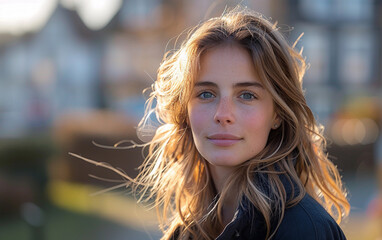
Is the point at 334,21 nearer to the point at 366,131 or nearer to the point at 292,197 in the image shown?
the point at 366,131

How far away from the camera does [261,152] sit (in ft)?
6.93

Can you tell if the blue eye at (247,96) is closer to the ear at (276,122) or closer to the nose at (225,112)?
the nose at (225,112)

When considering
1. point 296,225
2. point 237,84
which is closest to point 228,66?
point 237,84

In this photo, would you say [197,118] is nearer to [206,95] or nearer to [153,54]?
[206,95]

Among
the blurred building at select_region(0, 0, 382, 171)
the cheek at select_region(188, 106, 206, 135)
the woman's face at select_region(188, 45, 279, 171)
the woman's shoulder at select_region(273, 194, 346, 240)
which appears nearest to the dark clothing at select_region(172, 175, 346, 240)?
the woman's shoulder at select_region(273, 194, 346, 240)

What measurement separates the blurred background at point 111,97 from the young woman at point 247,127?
15.5 feet

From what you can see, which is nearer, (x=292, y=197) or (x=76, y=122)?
(x=292, y=197)

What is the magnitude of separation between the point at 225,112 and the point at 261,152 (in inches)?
9.2

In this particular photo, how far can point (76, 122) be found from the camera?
42.0 feet

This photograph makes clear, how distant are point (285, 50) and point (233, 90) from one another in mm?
280

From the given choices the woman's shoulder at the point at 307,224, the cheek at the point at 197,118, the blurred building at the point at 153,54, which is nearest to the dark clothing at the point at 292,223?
the woman's shoulder at the point at 307,224

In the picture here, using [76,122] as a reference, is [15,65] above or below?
above

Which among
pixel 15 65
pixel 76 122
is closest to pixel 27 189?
pixel 76 122

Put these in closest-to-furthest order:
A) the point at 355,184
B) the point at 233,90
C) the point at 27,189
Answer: the point at 233,90, the point at 27,189, the point at 355,184
